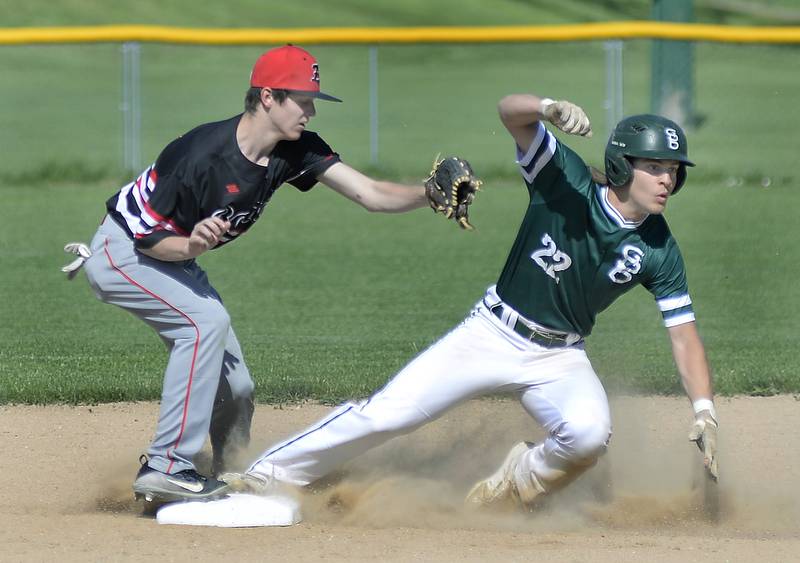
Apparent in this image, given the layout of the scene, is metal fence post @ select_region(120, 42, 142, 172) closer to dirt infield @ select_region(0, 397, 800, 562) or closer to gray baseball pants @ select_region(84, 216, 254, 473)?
dirt infield @ select_region(0, 397, 800, 562)

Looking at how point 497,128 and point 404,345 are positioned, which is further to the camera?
point 497,128

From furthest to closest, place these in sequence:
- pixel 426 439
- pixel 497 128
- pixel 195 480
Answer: pixel 497 128, pixel 426 439, pixel 195 480

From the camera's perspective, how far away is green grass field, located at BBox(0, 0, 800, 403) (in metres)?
7.93

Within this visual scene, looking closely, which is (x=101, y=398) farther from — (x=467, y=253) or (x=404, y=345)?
(x=467, y=253)

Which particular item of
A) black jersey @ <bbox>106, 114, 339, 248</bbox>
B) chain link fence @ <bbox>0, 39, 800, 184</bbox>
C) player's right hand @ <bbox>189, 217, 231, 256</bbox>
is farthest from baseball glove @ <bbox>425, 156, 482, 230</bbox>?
chain link fence @ <bbox>0, 39, 800, 184</bbox>

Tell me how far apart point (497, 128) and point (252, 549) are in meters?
13.8

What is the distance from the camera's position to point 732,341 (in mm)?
8578

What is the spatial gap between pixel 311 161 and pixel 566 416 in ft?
4.96

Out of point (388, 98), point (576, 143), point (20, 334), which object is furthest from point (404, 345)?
point (388, 98)

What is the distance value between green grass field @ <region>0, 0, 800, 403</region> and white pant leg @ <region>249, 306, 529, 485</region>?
6.20 ft

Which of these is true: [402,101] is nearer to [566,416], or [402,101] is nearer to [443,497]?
[443,497]

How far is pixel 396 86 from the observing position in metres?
19.8

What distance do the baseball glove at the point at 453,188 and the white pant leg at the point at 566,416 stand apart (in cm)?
75

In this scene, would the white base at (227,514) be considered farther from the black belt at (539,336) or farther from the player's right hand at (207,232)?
the black belt at (539,336)
